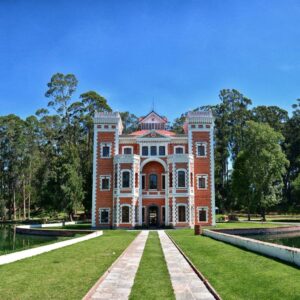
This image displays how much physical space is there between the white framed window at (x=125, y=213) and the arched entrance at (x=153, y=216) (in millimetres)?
2853

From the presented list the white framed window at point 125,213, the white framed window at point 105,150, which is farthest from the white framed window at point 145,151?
the white framed window at point 125,213

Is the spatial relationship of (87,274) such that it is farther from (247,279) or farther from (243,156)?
(243,156)

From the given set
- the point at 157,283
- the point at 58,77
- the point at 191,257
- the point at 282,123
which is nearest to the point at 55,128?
the point at 58,77

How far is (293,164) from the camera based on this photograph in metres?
63.3

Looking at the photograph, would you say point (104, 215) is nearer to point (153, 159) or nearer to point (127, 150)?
point (127, 150)

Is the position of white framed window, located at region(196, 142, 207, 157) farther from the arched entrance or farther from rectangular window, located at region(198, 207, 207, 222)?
the arched entrance

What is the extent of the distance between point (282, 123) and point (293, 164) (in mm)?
7186

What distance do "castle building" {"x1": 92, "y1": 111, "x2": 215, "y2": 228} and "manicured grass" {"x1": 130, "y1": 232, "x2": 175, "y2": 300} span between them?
2372cm

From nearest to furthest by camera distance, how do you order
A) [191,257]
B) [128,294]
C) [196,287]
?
[128,294], [196,287], [191,257]

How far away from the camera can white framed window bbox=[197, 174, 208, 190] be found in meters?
39.0

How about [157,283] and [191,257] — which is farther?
[191,257]

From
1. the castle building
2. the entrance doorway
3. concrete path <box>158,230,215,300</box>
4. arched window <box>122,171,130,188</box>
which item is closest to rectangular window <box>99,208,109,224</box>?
the castle building

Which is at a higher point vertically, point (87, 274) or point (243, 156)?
point (243, 156)

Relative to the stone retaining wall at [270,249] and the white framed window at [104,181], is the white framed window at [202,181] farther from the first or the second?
the stone retaining wall at [270,249]
